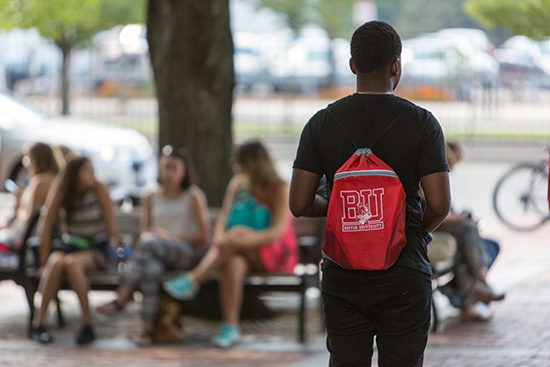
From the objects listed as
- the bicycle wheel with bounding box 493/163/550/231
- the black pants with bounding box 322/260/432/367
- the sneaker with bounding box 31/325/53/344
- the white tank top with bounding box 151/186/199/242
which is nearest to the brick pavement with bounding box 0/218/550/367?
the sneaker with bounding box 31/325/53/344

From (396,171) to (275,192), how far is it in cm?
364

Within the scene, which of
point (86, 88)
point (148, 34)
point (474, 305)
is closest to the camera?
point (474, 305)

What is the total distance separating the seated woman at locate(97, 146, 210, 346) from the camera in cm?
713

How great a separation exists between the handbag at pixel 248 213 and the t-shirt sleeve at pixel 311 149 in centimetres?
362

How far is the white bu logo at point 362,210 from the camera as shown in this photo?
3428mm

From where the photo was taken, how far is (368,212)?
3.44 meters

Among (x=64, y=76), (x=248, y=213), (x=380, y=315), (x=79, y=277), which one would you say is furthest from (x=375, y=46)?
(x=64, y=76)

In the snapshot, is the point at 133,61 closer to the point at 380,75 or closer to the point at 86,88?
the point at 86,88

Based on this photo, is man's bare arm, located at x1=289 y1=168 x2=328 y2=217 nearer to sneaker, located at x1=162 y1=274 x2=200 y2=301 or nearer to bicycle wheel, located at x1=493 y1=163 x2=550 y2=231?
sneaker, located at x1=162 y1=274 x2=200 y2=301

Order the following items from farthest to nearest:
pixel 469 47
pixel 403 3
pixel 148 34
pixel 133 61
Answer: pixel 403 3 < pixel 133 61 < pixel 469 47 < pixel 148 34

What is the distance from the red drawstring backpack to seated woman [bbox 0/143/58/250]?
4.67 metres

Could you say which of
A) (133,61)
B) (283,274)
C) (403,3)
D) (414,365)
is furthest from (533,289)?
(403,3)

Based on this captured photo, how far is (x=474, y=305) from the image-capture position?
7.40 meters

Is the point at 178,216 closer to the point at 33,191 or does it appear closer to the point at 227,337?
the point at 227,337
